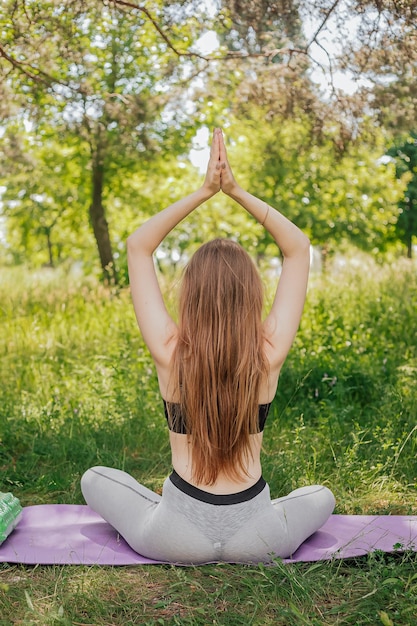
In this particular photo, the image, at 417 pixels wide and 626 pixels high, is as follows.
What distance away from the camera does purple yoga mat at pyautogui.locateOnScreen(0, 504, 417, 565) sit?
3.05 meters

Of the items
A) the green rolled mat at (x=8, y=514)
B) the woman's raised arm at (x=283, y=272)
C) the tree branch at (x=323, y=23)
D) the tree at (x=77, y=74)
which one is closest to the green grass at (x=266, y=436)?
the green rolled mat at (x=8, y=514)

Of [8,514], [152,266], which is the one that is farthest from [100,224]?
[152,266]

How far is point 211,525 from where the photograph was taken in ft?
9.17

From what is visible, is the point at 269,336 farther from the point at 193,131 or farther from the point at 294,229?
the point at 193,131

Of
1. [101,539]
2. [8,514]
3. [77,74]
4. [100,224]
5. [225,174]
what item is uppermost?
[77,74]

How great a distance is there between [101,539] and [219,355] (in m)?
1.17

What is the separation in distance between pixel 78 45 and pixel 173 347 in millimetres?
4058

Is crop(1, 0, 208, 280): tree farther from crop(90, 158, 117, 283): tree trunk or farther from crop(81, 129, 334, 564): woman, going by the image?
crop(81, 129, 334, 564): woman

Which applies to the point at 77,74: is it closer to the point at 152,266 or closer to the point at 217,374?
the point at 152,266

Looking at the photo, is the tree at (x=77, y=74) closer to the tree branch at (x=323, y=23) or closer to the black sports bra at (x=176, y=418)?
the tree branch at (x=323, y=23)

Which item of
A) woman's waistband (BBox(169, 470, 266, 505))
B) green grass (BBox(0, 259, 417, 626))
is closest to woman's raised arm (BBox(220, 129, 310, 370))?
woman's waistband (BBox(169, 470, 266, 505))

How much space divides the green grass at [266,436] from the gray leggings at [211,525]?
0.26 feet

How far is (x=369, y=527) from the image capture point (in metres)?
3.39

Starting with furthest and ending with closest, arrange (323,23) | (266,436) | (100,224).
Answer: (100,224), (323,23), (266,436)
